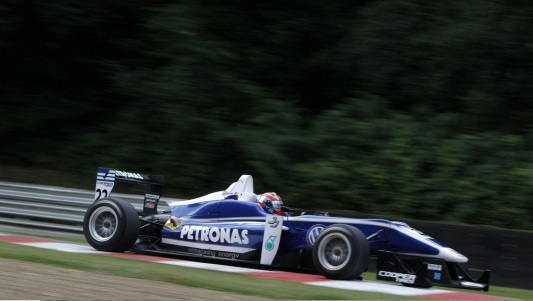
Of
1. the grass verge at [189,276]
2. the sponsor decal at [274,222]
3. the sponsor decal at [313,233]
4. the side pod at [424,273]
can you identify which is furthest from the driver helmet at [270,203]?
the side pod at [424,273]

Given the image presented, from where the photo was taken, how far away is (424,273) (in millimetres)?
8547

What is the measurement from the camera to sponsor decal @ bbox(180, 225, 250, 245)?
9.67 meters

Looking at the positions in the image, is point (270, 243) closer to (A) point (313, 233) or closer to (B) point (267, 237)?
(B) point (267, 237)

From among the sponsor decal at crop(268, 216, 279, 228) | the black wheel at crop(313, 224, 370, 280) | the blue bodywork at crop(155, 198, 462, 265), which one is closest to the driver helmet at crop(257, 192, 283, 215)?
the blue bodywork at crop(155, 198, 462, 265)

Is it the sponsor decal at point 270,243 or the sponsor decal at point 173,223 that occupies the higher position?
the sponsor decal at point 173,223

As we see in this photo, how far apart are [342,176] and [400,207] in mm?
1259

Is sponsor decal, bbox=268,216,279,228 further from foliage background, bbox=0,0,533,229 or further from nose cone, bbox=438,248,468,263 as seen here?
foliage background, bbox=0,0,533,229

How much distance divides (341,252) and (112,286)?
2928 mm

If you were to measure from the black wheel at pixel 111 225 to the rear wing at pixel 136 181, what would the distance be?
1.59 ft

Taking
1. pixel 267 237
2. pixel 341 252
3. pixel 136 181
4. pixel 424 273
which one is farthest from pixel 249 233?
pixel 424 273

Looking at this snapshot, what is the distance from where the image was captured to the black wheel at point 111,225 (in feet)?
33.0

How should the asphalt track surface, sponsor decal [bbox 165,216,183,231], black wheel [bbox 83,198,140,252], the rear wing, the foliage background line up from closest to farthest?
the asphalt track surface < black wheel [bbox 83,198,140,252] < sponsor decal [bbox 165,216,183,231] < the rear wing < the foliage background

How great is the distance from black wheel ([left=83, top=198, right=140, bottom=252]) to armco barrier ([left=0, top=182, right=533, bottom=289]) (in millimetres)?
2230

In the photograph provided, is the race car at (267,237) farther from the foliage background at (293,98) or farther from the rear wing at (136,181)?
the foliage background at (293,98)
